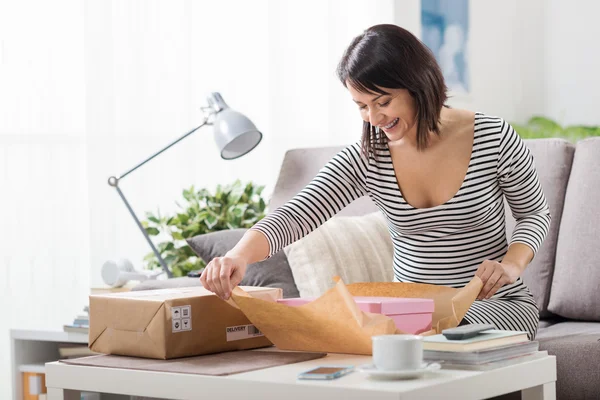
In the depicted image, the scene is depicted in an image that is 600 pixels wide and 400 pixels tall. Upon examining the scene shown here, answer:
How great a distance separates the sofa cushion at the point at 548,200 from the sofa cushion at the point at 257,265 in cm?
61

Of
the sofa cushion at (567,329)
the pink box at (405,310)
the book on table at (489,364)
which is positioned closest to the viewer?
the book on table at (489,364)

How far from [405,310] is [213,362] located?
0.31m

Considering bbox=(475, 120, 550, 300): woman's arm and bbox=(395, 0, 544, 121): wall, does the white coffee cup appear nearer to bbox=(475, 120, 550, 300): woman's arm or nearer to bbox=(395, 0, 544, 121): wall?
bbox=(475, 120, 550, 300): woman's arm

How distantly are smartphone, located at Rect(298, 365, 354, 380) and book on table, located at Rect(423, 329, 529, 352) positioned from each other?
0.13 m

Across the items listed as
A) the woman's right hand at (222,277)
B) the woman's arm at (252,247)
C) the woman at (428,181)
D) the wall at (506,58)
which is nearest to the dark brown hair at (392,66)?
the woman at (428,181)

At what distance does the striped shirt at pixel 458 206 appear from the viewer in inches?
71.5

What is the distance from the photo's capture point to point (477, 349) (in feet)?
4.07

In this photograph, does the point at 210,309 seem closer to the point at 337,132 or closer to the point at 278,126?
the point at 278,126

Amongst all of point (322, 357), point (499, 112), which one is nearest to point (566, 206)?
point (322, 357)

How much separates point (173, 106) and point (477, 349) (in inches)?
84.9

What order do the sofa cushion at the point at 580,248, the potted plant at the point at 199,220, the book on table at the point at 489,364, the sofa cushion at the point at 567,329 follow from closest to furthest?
the book on table at the point at 489,364 < the sofa cushion at the point at 567,329 < the sofa cushion at the point at 580,248 < the potted plant at the point at 199,220

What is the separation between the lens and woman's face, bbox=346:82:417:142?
1741 millimetres

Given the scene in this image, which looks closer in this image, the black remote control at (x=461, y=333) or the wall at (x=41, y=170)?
the black remote control at (x=461, y=333)

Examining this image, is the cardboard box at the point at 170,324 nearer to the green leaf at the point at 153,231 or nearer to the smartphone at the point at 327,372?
the smartphone at the point at 327,372
